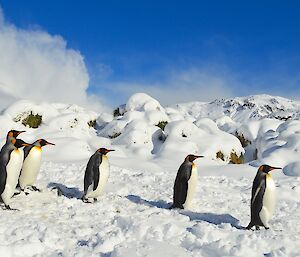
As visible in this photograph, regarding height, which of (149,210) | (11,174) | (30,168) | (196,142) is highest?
(196,142)

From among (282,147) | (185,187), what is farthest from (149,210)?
(282,147)

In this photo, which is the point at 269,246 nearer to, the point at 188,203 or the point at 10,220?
the point at 188,203

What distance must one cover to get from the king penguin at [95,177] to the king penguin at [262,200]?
302 centimetres

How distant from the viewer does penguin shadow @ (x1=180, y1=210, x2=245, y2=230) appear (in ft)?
22.7

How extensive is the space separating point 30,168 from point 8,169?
1.23 meters

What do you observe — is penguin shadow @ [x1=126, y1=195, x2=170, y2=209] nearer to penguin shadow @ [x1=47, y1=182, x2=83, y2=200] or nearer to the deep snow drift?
the deep snow drift

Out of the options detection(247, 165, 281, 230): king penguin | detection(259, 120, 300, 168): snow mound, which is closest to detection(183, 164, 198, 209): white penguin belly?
detection(247, 165, 281, 230): king penguin

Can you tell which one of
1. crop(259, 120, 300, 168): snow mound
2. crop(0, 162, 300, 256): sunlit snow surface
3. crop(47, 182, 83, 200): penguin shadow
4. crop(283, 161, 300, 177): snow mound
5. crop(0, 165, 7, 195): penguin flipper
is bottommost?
crop(0, 162, 300, 256): sunlit snow surface

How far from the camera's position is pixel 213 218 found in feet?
23.6

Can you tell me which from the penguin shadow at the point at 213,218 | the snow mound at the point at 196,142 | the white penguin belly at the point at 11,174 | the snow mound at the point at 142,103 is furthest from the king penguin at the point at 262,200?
the snow mound at the point at 142,103

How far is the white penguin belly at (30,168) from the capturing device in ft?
26.1

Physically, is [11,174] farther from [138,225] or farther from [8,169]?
[138,225]

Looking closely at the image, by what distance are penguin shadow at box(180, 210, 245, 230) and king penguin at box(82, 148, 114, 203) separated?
1.75 m

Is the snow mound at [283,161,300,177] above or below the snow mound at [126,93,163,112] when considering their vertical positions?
below
